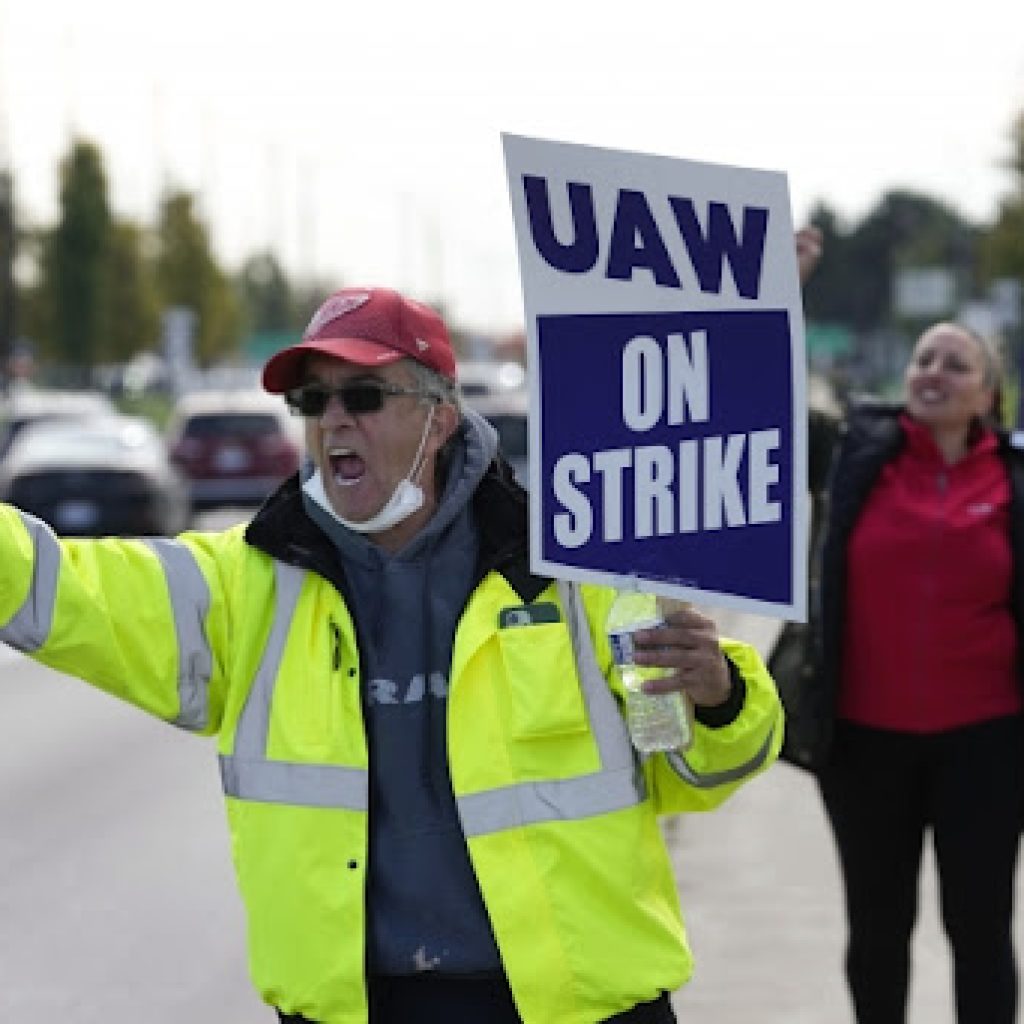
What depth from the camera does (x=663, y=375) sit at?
12.2ft

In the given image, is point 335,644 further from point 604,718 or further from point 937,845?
point 937,845

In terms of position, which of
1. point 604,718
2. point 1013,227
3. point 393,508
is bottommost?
point 604,718

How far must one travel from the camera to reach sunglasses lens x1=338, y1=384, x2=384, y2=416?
12.8ft

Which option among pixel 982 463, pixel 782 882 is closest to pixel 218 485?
pixel 782 882

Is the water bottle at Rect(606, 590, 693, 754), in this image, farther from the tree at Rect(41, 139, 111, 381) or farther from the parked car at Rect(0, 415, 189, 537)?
the tree at Rect(41, 139, 111, 381)

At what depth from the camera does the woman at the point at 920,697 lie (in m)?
5.94

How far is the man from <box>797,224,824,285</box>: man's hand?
7.20 feet

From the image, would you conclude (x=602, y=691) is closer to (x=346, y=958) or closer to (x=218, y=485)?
(x=346, y=958)

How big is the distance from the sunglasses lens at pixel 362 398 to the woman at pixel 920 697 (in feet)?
7.54

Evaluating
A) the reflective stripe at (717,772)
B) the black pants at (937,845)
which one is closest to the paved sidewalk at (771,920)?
the black pants at (937,845)

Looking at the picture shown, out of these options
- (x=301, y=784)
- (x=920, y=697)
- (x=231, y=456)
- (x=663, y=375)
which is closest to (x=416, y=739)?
(x=301, y=784)

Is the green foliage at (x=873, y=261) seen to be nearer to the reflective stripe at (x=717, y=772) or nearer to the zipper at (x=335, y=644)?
the reflective stripe at (x=717, y=772)

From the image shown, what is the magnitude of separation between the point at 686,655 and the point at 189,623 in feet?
2.34

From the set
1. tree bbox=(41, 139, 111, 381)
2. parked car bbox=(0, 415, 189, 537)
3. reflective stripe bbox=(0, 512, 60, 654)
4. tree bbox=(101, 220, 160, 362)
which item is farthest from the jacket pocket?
tree bbox=(101, 220, 160, 362)
